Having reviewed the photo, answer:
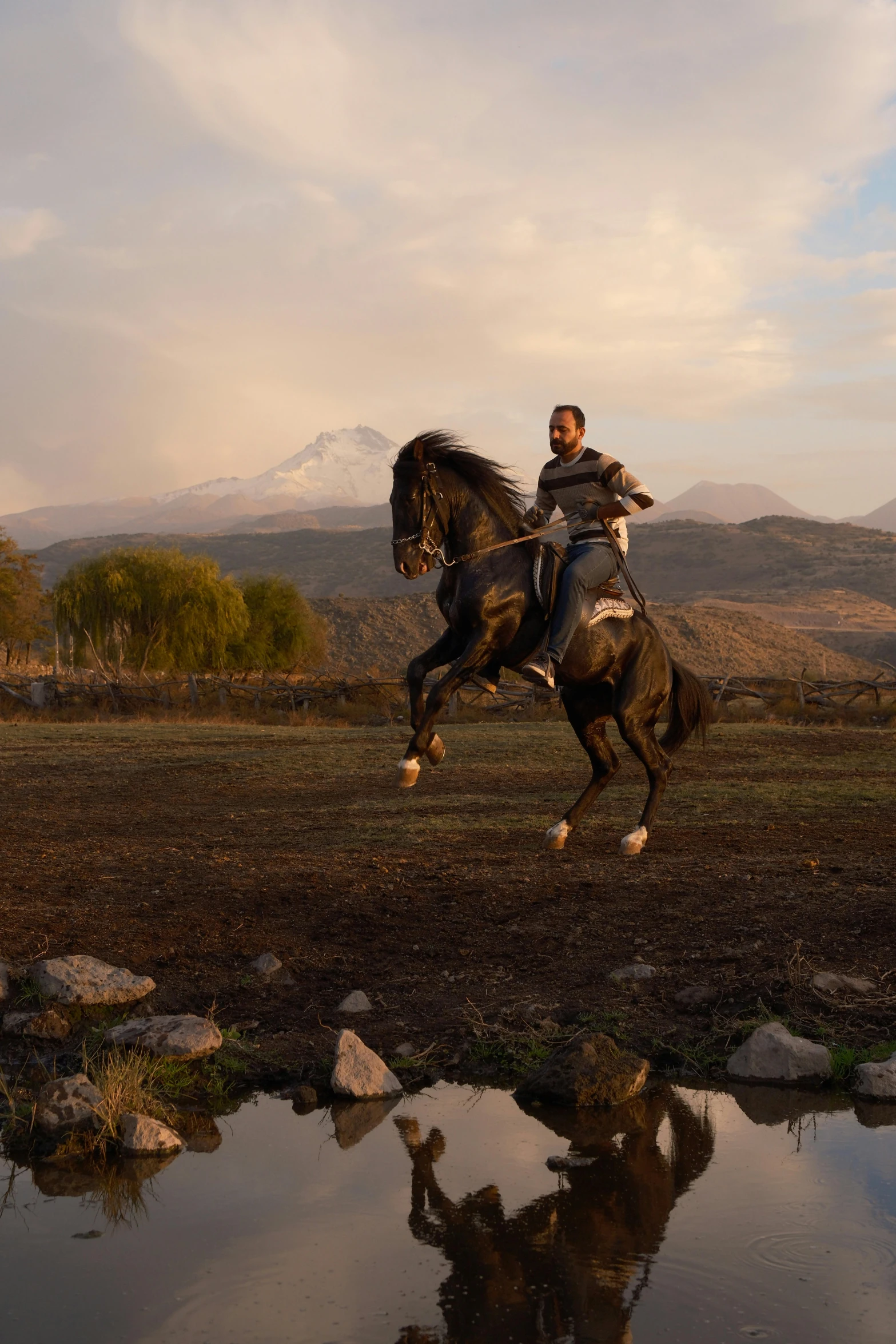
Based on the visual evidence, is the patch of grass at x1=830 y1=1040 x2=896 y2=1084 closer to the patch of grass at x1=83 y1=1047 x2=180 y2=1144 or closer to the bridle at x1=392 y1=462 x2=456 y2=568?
the patch of grass at x1=83 y1=1047 x2=180 y2=1144

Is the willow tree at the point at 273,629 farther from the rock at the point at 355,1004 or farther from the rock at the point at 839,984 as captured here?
the rock at the point at 839,984

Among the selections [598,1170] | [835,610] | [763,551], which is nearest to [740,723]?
[598,1170]

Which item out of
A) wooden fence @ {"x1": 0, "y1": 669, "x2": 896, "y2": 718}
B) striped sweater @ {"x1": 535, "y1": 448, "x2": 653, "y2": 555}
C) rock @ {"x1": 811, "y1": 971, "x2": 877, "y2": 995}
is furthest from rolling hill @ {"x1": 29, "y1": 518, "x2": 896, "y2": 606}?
rock @ {"x1": 811, "y1": 971, "x2": 877, "y2": 995}

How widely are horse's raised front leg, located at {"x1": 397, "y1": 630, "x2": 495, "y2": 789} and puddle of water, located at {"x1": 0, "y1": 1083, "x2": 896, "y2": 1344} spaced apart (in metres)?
3.21

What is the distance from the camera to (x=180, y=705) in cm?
3055

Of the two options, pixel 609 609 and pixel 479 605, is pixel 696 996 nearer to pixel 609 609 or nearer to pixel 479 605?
pixel 479 605

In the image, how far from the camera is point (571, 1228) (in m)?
3.85

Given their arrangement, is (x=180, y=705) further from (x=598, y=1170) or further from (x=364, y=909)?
(x=598, y=1170)

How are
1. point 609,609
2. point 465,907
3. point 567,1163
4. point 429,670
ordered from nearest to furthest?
point 567,1163 < point 465,907 < point 429,670 < point 609,609

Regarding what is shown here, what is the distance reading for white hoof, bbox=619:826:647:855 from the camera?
29.8 ft

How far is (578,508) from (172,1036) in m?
5.17

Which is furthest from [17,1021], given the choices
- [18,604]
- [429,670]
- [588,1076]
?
[18,604]

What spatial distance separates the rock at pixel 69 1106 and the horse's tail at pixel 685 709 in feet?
21.0

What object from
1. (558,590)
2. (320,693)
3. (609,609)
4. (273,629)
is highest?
(558,590)
